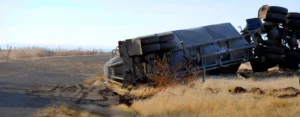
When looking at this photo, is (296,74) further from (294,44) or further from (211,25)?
(211,25)

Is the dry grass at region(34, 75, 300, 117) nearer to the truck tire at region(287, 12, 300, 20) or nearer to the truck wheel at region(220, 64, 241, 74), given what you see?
the truck wheel at region(220, 64, 241, 74)

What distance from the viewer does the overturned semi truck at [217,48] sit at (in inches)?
602


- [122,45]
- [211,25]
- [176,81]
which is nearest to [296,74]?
[211,25]

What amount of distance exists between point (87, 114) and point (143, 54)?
5.87 metres

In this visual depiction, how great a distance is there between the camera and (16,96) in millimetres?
12312

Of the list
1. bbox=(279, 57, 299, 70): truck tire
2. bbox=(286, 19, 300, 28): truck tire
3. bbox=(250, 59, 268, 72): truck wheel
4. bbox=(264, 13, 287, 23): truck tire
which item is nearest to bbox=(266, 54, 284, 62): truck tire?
bbox=(279, 57, 299, 70): truck tire

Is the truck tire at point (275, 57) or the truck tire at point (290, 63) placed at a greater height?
the truck tire at point (275, 57)

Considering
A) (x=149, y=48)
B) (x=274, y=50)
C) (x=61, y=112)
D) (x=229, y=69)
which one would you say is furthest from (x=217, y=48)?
(x=61, y=112)

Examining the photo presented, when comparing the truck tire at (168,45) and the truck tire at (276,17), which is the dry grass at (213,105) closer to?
the truck tire at (168,45)

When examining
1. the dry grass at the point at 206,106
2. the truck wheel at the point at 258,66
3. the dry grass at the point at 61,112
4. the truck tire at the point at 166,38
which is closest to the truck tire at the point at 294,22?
the truck wheel at the point at 258,66

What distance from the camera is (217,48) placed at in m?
17.7

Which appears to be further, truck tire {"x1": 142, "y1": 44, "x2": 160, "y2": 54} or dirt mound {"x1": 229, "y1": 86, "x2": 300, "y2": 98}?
truck tire {"x1": 142, "y1": 44, "x2": 160, "y2": 54}

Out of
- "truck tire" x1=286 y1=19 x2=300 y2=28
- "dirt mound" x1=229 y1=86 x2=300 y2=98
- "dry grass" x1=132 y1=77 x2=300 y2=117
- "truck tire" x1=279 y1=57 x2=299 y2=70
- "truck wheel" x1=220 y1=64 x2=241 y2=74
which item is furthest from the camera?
"truck tire" x1=286 y1=19 x2=300 y2=28

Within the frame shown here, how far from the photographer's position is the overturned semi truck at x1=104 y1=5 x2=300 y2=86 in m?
15.3
